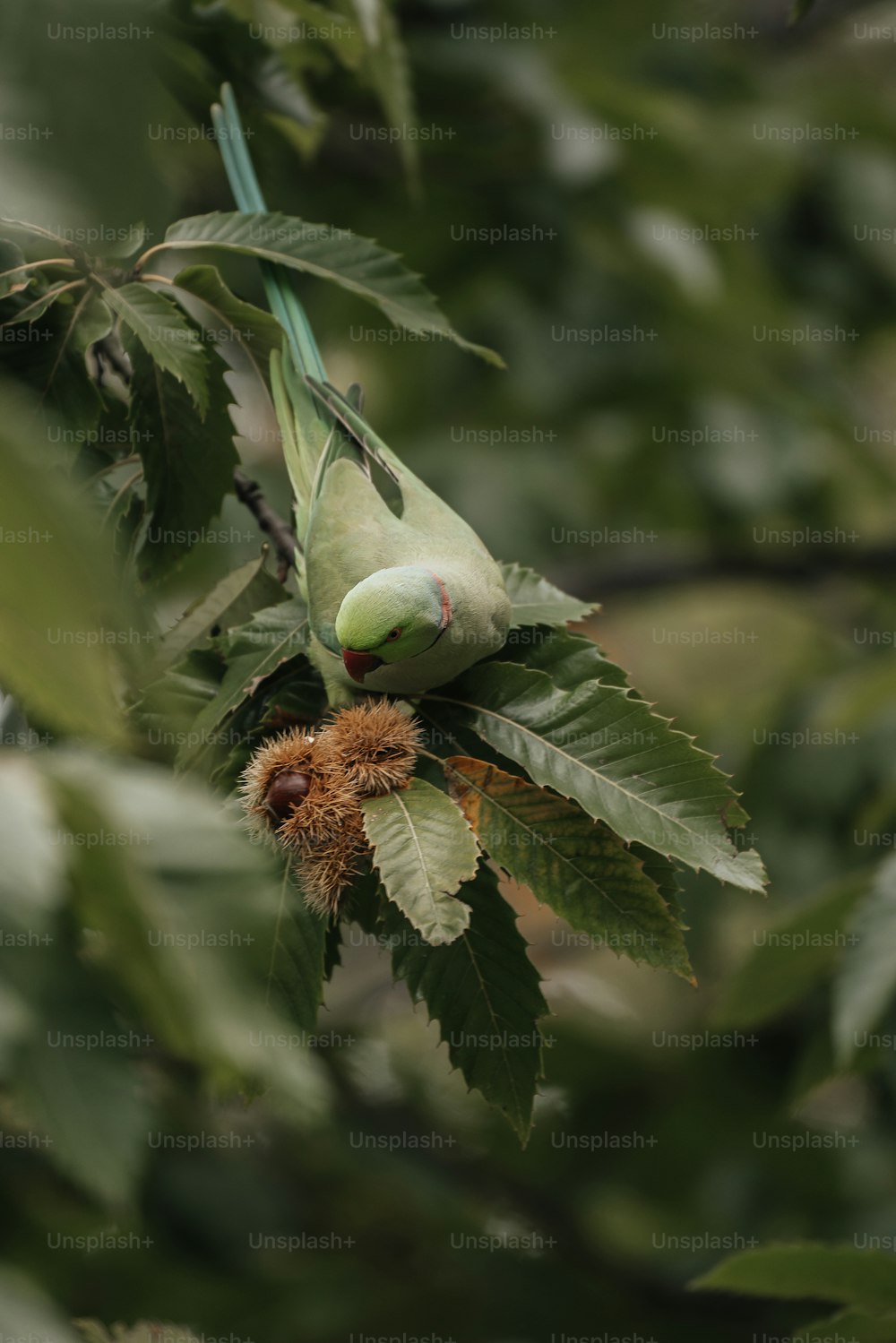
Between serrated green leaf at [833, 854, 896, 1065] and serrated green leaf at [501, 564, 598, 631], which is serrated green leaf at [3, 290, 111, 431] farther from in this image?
serrated green leaf at [833, 854, 896, 1065]

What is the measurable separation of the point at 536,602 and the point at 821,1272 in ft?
4.01

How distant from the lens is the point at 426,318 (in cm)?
210

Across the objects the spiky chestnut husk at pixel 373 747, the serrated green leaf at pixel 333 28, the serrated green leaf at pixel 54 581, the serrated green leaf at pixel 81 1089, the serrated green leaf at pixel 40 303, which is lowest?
the spiky chestnut husk at pixel 373 747

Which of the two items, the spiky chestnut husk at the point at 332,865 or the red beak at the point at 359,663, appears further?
the red beak at the point at 359,663

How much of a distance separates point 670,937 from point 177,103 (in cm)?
209

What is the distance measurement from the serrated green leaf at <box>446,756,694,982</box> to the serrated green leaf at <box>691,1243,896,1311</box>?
0.68 metres

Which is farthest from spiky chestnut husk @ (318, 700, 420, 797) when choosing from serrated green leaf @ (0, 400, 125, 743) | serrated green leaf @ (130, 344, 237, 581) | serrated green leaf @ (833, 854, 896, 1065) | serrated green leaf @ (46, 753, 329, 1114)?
serrated green leaf @ (833, 854, 896, 1065)

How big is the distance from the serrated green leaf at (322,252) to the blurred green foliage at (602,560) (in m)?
0.24

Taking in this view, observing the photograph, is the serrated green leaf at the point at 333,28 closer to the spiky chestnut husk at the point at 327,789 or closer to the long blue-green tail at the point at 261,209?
the long blue-green tail at the point at 261,209

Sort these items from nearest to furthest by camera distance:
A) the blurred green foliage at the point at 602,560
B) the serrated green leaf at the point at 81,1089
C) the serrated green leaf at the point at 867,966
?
the serrated green leaf at the point at 81,1089 < the serrated green leaf at the point at 867,966 < the blurred green foliage at the point at 602,560

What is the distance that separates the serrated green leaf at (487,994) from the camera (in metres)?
1.64

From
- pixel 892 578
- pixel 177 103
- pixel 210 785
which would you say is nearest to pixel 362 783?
pixel 210 785

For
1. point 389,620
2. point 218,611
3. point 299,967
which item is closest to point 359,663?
point 389,620

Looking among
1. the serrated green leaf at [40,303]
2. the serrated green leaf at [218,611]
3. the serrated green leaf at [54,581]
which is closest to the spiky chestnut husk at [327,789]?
the serrated green leaf at [218,611]
